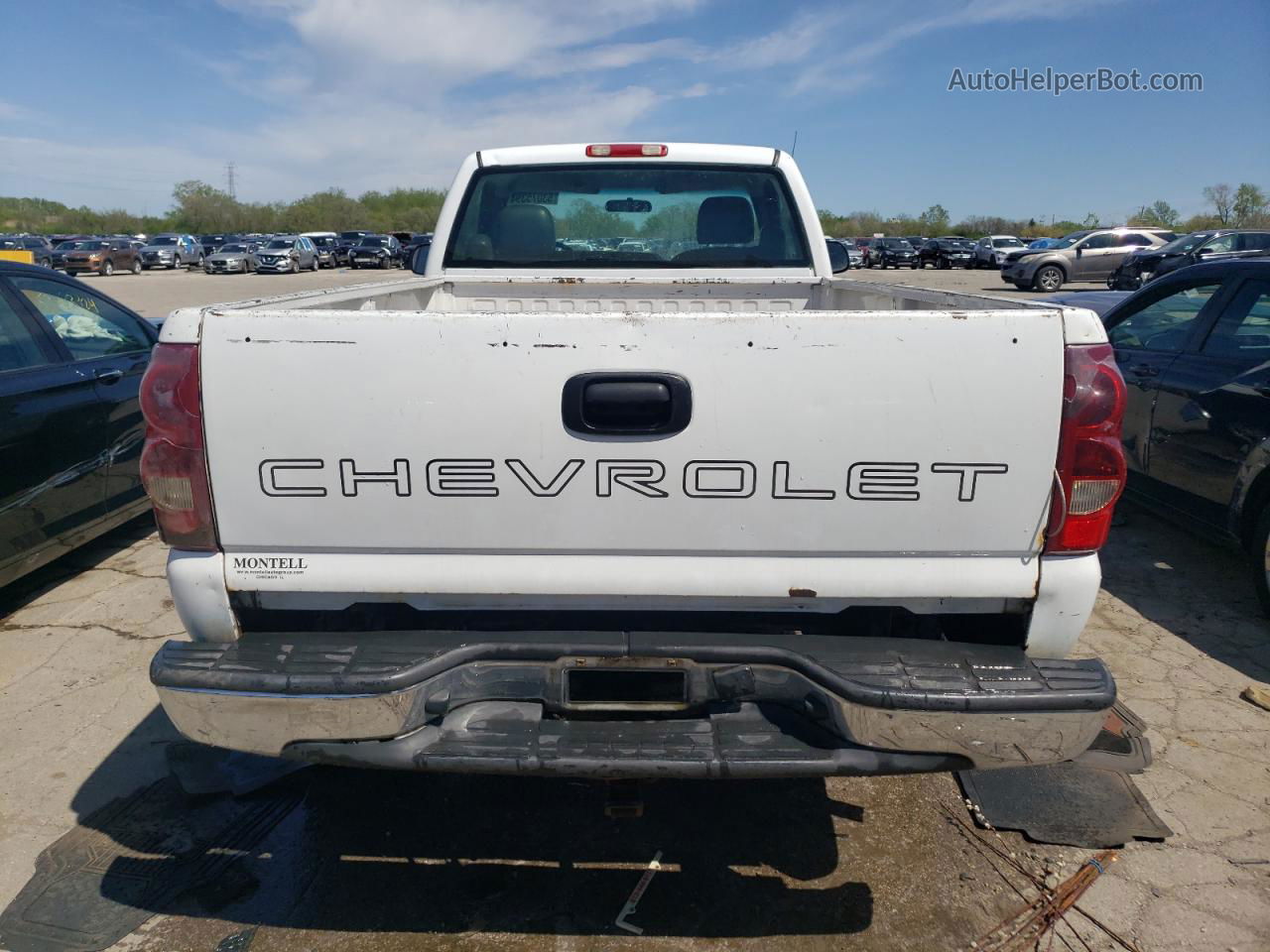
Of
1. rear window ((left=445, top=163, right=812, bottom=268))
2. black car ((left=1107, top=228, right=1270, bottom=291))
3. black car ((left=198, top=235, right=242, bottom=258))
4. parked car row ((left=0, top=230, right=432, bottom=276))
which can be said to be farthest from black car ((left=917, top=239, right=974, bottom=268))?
rear window ((left=445, top=163, right=812, bottom=268))

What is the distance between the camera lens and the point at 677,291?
424 cm

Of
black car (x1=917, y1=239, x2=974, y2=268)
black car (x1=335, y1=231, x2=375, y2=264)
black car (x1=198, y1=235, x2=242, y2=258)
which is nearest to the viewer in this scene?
black car (x1=917, y1=239, x2=974, y2=268)

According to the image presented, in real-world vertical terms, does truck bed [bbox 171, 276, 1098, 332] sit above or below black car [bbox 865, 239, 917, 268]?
above

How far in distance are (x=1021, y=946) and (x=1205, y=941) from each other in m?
0.52

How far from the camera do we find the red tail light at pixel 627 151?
14.2 ft

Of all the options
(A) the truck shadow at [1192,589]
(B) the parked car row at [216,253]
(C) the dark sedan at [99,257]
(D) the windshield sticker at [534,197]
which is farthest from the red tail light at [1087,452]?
(C) the dark sedan at [99,257]

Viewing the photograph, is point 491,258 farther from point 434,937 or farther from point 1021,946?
point 1021,946

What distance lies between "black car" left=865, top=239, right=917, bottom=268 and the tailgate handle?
46159 mm

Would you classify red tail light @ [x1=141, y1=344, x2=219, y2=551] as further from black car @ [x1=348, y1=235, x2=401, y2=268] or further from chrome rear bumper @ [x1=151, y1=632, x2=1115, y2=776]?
black car @ [x1=348, y1=235, x2=401, y2=268]

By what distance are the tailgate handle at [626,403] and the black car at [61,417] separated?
Answer: 11.1ft

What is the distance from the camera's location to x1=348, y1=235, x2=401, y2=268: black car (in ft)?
138

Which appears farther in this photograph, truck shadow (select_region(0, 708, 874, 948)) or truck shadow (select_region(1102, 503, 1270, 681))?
truck shadow (select_region(1102, 503, 1270, 681))

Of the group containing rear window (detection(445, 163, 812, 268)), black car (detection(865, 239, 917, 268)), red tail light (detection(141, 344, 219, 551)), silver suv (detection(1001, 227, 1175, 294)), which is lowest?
black car (detection(865, 239, 917, 268))

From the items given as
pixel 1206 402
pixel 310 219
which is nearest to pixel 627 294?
pixel 1206 402
